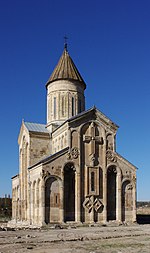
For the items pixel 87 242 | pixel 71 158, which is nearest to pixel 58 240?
pixel 87 242

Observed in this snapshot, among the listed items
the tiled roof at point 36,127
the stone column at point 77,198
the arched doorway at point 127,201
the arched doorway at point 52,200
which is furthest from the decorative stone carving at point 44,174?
the arched doorway at point 127,201

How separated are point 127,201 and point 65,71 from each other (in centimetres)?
1631

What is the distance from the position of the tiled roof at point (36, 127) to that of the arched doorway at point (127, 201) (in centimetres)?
1038

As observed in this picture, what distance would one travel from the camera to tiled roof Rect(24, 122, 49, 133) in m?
36.7

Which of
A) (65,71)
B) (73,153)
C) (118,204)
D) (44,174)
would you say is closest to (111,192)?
(118,204)

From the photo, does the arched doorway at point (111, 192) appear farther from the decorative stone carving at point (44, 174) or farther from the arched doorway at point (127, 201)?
the decorative stone carving at point (44, 174)

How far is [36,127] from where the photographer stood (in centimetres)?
3778

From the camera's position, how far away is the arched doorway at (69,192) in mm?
31672

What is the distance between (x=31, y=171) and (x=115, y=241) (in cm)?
1600

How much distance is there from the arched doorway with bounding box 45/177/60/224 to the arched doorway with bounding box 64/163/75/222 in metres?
1.49

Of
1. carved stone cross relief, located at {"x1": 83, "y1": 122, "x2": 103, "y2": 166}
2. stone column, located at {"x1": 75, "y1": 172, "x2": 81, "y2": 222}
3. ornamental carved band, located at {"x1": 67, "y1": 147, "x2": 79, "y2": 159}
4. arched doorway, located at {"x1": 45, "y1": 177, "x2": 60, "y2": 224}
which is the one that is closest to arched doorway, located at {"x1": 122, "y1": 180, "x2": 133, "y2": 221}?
carved stone cross relief, located at {"x1": 83, "y1": 122, "x2": 103, "y2": 166}

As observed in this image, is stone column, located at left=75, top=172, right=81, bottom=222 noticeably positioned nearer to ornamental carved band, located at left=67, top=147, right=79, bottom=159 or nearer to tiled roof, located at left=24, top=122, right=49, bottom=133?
ornamental carved band, located at left=67, top=147, right=79, bottom=159

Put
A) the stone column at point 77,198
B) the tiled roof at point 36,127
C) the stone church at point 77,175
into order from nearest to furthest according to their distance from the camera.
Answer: the stone church at point 77,175 → the stone column at point 77,198 → the tiled roof at point 36,127

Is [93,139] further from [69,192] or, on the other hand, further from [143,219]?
[143,219]
